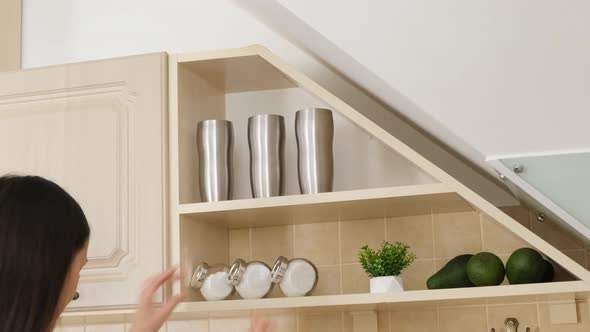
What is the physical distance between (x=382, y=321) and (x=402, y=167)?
1.22 feet

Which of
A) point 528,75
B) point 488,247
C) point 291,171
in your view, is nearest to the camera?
point 528,75

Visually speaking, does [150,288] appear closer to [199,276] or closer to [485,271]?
[199,276]

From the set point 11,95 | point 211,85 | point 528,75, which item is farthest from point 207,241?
point 528,75

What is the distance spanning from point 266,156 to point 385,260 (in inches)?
14.1

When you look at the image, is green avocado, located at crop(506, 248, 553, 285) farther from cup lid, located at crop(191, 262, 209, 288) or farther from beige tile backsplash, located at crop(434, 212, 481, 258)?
cup lid, located at crop(191, 262, 209, 288)

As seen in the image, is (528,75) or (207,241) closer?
(528,75)

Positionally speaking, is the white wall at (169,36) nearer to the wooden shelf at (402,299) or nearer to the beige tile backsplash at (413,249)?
the beige tile backsplash at (413,249)

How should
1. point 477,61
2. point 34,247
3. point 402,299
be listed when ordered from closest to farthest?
point 34,247
point 477,61
point 402,299

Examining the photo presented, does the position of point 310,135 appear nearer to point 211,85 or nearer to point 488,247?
point 211,85

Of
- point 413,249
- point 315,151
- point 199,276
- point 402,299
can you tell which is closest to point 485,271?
point 402,299

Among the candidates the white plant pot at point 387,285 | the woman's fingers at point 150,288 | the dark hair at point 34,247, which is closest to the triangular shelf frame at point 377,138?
the white plant pot at point 387,285

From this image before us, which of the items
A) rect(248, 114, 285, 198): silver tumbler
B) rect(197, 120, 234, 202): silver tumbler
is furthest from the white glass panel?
rect(197, 120, 234, 202): silver tumbler

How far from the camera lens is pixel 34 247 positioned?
1.41 metres

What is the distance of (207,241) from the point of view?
2.24 m
